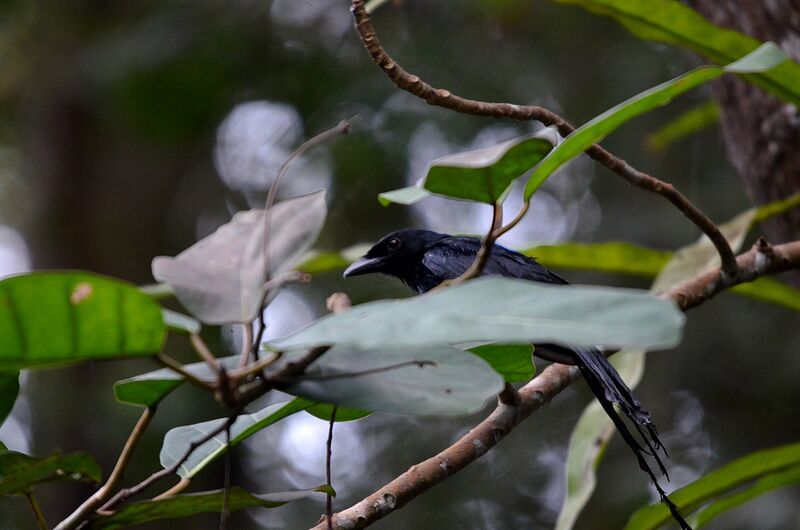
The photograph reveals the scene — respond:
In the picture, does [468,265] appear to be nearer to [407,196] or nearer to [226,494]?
[407,196]

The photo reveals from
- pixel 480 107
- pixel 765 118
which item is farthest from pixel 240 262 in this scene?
pixel 765 118

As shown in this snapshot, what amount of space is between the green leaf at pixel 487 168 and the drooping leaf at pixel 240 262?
148mm

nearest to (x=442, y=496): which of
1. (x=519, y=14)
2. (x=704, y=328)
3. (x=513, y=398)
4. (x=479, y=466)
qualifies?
(x=479, y=466)

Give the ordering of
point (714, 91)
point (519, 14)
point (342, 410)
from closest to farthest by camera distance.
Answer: point (342, 410), point (714, 91), point (519, 14)

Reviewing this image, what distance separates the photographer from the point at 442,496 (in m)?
5.18

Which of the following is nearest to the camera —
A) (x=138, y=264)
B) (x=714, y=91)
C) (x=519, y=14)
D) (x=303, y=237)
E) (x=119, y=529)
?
(x=303, y=237)

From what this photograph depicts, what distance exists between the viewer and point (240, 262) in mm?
1038

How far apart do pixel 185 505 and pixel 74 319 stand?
1.28 ft

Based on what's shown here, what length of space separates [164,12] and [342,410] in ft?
15.0

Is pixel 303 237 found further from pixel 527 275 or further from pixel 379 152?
pixel 379 152

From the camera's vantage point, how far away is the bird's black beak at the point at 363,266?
8.54 feet

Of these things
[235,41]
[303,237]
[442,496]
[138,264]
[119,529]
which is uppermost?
[235,41]

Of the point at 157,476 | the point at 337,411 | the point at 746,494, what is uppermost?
the point at 157,476

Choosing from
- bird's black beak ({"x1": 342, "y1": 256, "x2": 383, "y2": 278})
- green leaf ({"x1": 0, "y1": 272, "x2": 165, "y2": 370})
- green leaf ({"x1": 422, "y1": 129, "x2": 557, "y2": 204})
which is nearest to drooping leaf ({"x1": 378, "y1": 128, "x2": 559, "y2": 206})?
green leaf ({"x1": 422, "y1": 129, "x2": 557, "y2": 204})
